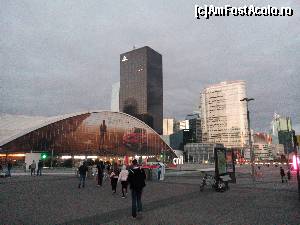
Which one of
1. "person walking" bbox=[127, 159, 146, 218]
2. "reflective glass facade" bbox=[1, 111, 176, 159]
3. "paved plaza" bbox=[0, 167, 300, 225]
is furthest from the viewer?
"reflective glass facade" bbox=[1, 111, 176, 159]

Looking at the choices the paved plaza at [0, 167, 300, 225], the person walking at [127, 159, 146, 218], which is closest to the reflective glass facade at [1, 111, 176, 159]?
the paved plaza at [0, 167, 300, 225]

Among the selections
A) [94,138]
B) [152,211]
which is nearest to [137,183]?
[152,211]

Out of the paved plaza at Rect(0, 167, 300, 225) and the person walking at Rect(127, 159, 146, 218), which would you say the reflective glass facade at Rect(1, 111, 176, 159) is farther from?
the person walking at Rect(127, 159, 146, 218)

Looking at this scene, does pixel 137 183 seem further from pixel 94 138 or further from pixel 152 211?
pixel 94 138

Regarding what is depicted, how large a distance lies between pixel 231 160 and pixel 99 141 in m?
77.1

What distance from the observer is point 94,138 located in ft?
315

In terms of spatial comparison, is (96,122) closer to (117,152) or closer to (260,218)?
(117,152)

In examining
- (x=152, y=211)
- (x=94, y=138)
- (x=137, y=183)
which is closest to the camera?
(x=137, y=183)

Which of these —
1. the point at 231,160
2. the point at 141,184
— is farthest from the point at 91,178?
the point at 141,184

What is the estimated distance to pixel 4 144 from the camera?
76125 mm

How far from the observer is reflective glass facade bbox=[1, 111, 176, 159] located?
269 ft

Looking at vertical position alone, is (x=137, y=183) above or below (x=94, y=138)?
below

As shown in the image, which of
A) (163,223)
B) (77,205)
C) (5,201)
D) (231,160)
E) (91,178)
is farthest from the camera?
(91,178)

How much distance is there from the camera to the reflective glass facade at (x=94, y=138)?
8194cm
